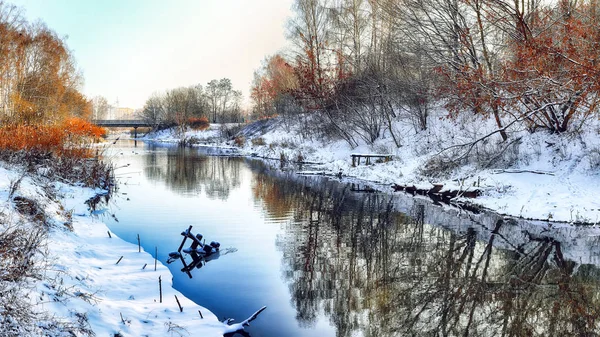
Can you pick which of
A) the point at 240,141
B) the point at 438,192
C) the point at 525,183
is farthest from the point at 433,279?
the point at 240,141

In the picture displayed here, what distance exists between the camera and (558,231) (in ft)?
36.3

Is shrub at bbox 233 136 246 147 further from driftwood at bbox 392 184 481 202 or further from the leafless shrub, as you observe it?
driftwood at bbox 392 184 481 202

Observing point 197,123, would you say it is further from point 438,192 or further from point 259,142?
point 438,192

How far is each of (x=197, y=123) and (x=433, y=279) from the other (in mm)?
74660

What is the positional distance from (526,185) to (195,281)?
38.7ft

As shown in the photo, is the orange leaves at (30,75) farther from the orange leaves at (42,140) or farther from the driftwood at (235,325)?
the driftwood at (235,325)

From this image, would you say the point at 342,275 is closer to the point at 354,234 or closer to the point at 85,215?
the point at 354,234

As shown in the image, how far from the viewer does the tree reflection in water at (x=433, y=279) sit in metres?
5.89

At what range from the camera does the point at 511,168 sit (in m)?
15.8

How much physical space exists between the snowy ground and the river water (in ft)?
3.83

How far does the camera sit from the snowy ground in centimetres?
1268

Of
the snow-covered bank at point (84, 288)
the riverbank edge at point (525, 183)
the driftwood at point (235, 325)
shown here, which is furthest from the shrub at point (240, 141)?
the driftwood at point (235, 325)

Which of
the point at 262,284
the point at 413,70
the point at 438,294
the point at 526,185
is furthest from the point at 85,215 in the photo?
the point at 413,70

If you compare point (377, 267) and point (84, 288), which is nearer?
point (84, 288)
